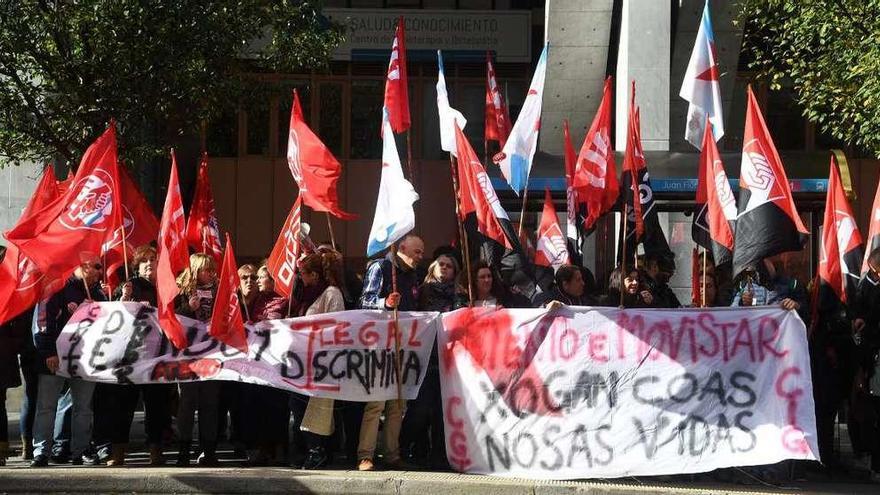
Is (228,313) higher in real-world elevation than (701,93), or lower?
lower

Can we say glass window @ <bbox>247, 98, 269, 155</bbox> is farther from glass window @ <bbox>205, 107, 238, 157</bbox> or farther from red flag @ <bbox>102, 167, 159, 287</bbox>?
red flag @ <bbox>102, 167, 159, 287</bbox>

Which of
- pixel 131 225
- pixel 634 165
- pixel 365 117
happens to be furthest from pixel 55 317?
pixel 365 117

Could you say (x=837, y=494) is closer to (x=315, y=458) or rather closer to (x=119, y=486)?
(x=315, y=458)

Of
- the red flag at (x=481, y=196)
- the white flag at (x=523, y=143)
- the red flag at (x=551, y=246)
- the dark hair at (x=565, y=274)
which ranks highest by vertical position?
the white flag at (x=523, y=143)

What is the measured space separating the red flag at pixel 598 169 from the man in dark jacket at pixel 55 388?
4.64 metres

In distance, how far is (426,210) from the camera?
83.5 feet

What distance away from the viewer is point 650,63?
20234 millimetres

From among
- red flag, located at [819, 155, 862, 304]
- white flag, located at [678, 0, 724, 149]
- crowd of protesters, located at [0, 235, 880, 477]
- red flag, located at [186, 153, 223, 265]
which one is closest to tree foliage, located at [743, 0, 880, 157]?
red flag, located at [819, 155, 862, 304]

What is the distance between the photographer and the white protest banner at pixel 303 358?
407 inches

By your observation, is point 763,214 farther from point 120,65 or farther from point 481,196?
point 120,65

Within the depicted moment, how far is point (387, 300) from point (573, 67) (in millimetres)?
11959

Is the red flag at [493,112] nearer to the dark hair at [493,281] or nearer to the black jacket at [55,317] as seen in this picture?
the dark hair at [493,281]

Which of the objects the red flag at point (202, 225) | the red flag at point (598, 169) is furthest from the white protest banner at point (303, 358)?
the red flag at point (202, 225)

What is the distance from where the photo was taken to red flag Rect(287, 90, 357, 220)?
1159 centimetres
